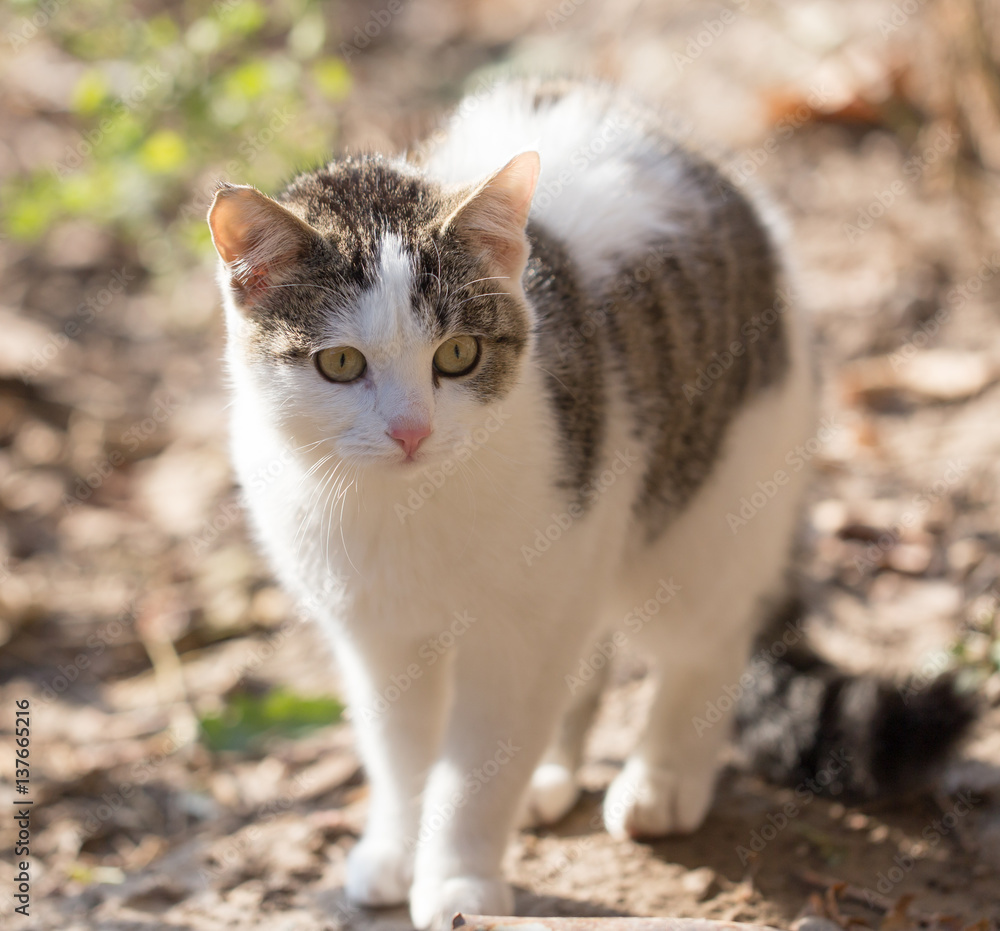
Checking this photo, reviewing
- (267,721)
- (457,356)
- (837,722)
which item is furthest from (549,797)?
Answer: (457,356)

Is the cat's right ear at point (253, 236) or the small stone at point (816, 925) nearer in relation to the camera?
the cat's right ear at point (253, 236)

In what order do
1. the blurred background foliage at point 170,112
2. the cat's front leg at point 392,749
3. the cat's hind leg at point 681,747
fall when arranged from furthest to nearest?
the blurred background foliage at point 170,112 → the cat's hind leg at point 681,747 → the cat's front leg at point 392,749

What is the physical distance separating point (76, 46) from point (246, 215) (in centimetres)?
368

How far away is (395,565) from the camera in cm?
222

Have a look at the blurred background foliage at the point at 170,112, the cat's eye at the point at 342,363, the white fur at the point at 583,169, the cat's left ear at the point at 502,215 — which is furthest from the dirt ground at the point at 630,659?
the cat's eye at the point at 342,363

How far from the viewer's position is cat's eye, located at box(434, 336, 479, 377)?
6.74ft

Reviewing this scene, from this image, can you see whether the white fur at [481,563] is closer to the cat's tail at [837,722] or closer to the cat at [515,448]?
the cat at [515,448]

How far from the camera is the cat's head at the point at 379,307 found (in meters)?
1.95

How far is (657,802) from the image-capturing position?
110 inches

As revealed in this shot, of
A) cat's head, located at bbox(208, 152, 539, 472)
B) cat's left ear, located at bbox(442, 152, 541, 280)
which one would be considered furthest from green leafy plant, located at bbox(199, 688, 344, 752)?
cat's left ear, located at bbox(442, 152, 541, 280)

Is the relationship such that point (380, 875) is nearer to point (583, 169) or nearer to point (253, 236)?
point (253, 236)

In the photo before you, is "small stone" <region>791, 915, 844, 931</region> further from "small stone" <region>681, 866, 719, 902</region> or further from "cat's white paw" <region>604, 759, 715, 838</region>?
"cat's white paw" <region>604, 759, 715, 838</region>

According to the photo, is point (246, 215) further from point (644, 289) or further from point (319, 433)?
point (644, 289)

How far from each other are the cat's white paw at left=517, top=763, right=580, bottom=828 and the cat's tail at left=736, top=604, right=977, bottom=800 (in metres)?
0.54
